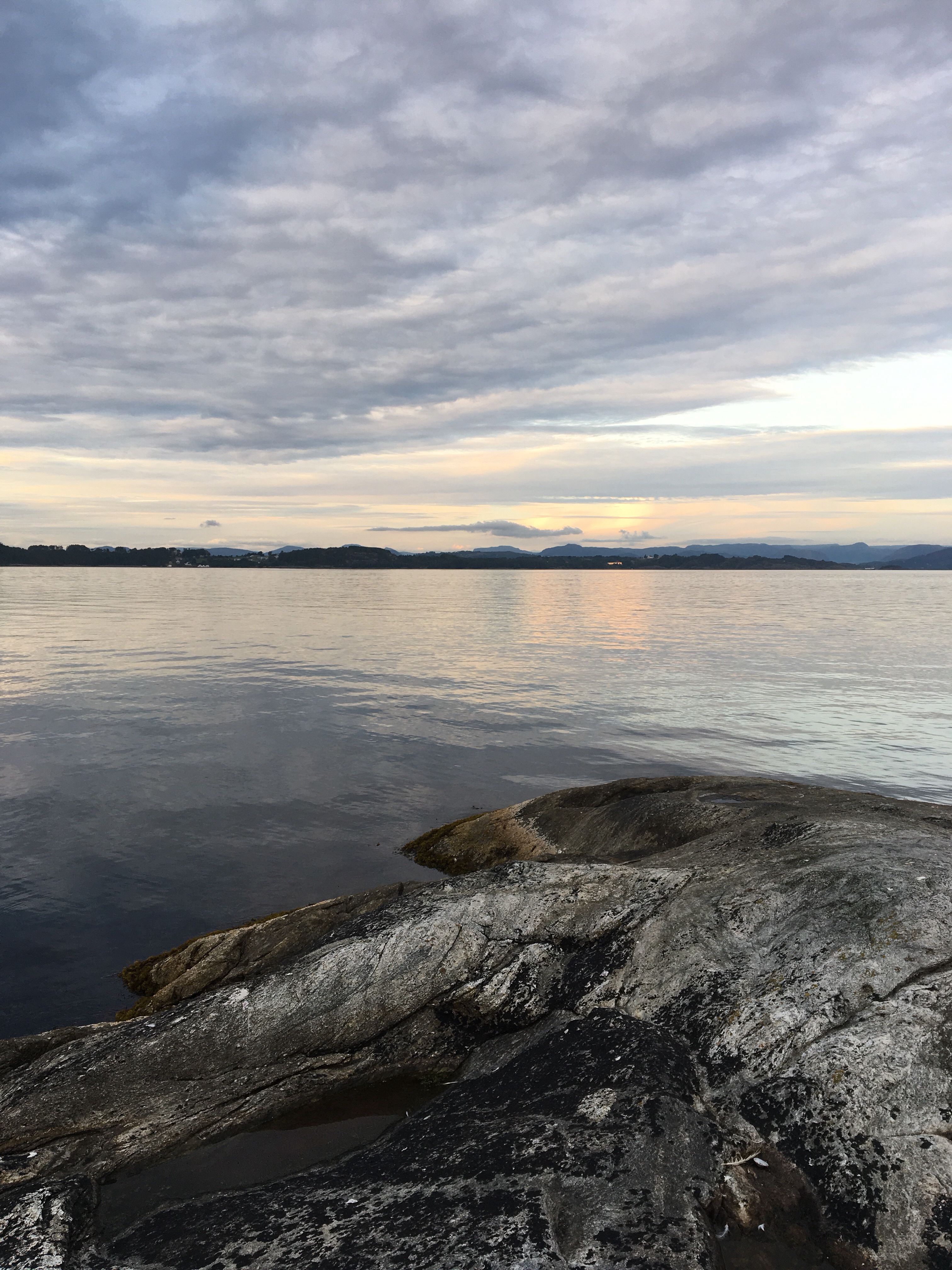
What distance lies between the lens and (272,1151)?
7434mm

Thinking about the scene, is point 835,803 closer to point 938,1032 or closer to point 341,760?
point 938,1032

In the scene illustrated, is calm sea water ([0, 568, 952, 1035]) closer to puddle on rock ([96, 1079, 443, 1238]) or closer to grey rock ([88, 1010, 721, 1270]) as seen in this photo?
puddle on rock ([96, 1079, 443, 1238])

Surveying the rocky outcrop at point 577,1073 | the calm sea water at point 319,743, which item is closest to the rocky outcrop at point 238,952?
the rocky outcrop at point 577,1073

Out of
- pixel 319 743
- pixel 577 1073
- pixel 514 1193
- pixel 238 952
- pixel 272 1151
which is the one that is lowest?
pixel 319 743

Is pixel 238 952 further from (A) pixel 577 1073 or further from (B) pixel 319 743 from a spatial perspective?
(B) pixel 319 743

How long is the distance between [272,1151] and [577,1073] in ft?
11.2

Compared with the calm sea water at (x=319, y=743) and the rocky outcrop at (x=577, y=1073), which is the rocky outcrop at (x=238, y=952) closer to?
the rocky outcrop at (x=577, y=1073)

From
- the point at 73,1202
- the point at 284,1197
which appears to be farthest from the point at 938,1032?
the point at 73,1202

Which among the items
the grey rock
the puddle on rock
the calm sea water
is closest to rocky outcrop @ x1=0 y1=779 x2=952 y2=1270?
the grey rock

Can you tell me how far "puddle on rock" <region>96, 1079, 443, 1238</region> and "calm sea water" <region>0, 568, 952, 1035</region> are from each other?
220 inches

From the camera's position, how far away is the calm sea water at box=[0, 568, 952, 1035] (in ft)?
51.8

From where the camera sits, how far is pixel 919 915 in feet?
24.4

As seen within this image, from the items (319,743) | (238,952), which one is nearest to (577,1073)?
(238,952)

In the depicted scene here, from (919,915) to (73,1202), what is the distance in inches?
342
